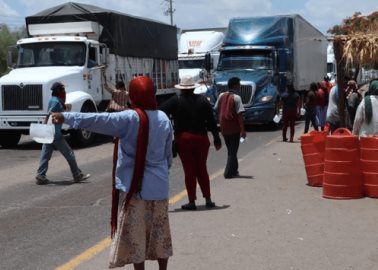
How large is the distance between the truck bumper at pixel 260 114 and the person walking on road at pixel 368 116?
1283 cm

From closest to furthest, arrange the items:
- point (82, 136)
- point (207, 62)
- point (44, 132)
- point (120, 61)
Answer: point (44, 132) < point (82, 136) < point (120, 61) < point (207, 62)

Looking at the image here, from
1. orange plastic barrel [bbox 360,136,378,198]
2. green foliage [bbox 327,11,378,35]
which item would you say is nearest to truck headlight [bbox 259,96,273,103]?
green foliage [bbox 327,11,378,35]

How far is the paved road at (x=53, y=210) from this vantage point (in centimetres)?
692

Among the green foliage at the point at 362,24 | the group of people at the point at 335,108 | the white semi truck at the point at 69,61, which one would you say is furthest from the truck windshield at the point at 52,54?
the green foliage at the point at 362,24

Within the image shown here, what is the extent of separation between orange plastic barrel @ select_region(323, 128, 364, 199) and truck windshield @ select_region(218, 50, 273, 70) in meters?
14.7

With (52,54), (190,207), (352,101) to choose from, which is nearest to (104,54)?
(52,54)

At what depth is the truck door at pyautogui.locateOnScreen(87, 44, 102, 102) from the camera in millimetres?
19030

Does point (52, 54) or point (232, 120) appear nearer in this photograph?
point (232, 120)

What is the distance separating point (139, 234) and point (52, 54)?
1469 cm

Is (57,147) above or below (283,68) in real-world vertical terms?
below

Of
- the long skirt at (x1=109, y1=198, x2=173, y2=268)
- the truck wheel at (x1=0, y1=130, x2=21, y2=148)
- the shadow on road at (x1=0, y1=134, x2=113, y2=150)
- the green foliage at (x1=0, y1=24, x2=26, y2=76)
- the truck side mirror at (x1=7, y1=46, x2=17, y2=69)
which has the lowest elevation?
the shadow on road at (x1=0, y1=134, x2=113, y2=150)

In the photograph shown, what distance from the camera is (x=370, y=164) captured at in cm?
916

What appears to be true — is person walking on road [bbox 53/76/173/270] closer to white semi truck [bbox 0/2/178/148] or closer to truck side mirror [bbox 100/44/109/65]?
white semi truck [bbox 0/2/178/148]

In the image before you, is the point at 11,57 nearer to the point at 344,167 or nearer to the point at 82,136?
the point at 82,136
